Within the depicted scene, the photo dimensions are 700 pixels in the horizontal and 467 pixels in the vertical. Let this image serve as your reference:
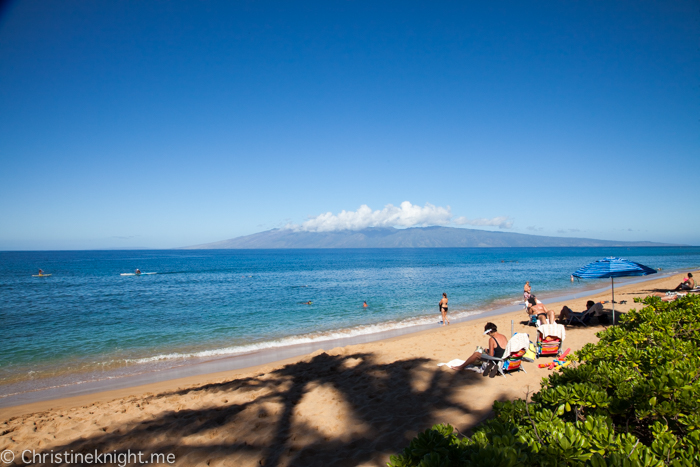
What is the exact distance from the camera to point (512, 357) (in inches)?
307

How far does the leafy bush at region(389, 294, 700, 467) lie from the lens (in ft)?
6.07

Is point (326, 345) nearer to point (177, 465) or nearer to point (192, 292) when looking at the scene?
point (177, 465)

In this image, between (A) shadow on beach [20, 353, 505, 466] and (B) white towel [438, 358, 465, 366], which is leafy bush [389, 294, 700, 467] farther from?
(B) white towel [438, 358, 465, 366]

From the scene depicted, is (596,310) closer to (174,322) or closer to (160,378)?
(160,378)

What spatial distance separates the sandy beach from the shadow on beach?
0.02 m

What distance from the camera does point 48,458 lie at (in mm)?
5504

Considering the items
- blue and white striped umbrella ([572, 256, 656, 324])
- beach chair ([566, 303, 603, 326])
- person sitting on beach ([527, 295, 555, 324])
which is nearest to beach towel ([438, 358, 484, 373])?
person sitting on beach ([527, 295, 555, 324])

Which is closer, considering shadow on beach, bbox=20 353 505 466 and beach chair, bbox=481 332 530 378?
shadow on beach, bbox=20 353 505 466

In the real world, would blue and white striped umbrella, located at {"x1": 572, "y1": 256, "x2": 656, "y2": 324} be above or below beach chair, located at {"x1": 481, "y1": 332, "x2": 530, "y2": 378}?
above

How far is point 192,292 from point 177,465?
30.1m

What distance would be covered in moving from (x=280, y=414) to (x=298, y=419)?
1.44 feet

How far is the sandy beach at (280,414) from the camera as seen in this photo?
17.6ft
